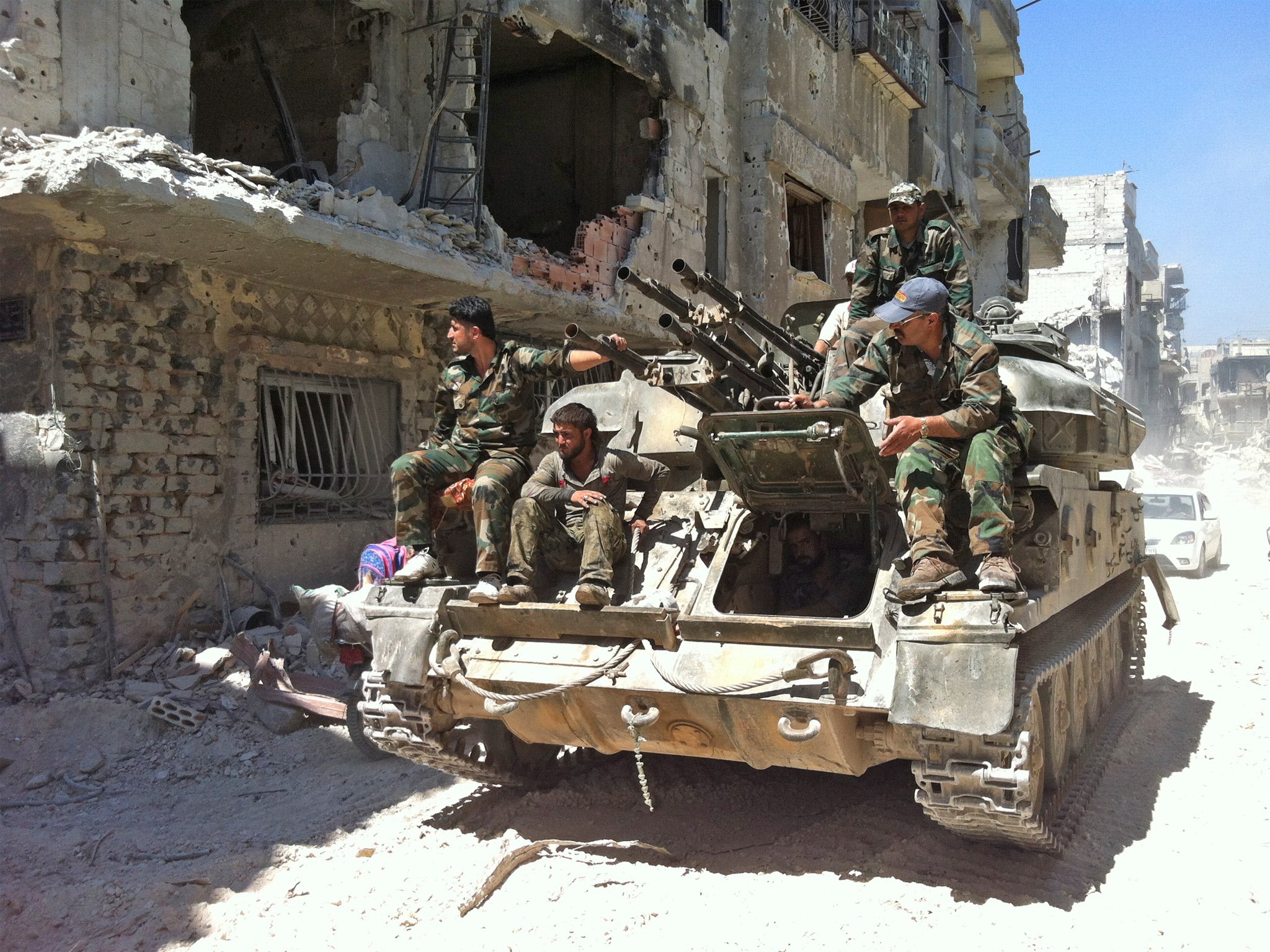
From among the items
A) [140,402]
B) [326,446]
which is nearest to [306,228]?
[140,402]

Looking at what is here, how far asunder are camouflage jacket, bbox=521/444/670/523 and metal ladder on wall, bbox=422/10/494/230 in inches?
168

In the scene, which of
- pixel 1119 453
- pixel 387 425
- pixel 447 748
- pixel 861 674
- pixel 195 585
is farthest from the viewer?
pixel 387 425

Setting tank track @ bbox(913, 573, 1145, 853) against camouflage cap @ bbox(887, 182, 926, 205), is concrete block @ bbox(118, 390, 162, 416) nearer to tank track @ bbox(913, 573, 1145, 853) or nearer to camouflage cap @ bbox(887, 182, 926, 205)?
camouflage cap @ bbox(887, 182, 926, 205)

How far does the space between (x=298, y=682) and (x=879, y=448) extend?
4.07 metres

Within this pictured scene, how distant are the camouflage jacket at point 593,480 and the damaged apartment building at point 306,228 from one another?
254 cm

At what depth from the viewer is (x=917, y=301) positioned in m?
4.38

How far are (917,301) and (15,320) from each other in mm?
5482

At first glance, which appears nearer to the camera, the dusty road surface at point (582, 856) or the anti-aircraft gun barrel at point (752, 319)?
the dusty road surface at point (582, 856)

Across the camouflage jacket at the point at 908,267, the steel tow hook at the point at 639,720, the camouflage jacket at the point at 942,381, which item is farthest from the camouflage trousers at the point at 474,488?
the camouflage jacket at the point at 908,267

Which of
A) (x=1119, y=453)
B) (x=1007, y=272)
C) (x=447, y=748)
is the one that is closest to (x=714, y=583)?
(x=447, y=748)

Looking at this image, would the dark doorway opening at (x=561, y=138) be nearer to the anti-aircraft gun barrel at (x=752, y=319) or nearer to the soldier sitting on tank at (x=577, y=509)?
the anti-aircraft gun barrel at (x=752, y=319)

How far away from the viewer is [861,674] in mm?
4008

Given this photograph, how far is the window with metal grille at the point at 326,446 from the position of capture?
27.0 feet

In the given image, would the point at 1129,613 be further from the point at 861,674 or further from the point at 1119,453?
the point at 861,674
